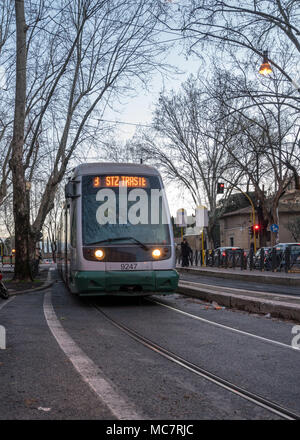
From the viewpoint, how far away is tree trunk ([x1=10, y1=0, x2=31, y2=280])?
1698cm

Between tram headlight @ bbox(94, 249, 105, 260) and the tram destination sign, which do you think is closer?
tram headlight @ bbox(94, 249, 105, 260)

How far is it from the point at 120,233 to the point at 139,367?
5.60 m

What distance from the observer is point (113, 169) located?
11.1 metres

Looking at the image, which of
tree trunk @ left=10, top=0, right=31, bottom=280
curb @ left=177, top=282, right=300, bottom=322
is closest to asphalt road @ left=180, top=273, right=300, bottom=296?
curb @ left=177, top=282, right=300, bottom=322

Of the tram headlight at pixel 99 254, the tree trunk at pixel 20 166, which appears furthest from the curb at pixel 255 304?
the tree trunk at pixel 20 166

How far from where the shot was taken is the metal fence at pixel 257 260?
2511cm

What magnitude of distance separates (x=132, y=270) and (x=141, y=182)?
188 cm

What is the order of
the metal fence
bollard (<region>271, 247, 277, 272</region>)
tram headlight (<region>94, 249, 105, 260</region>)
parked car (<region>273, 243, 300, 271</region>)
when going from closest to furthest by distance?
tram headlight (<region>94, 249, 105, 260</region>), parked car (<region>273, 243, 300, 271</region>), the metal fence, bollard (<region>271, 247, 277, 272</region>)

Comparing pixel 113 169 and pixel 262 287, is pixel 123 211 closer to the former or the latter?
pixel 113 169

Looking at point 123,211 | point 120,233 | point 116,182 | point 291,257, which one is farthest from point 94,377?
point 291,257

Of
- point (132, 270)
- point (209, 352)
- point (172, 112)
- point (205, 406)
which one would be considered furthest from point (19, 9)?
point (172, 112)

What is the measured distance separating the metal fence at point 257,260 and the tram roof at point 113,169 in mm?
15014

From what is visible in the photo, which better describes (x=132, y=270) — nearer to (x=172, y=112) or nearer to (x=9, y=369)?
(x=9, y=369)

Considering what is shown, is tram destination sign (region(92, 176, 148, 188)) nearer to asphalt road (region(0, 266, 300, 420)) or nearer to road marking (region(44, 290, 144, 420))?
asphalt road (region(0, 266, 300, 420))
